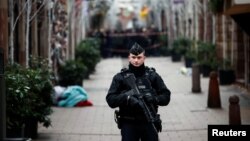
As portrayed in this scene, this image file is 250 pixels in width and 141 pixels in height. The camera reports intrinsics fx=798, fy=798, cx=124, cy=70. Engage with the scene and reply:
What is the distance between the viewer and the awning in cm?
1991

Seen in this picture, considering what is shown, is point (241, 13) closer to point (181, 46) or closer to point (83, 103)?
point (83, 103)

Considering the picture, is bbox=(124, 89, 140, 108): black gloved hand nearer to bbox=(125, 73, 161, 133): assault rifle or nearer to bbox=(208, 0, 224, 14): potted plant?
bbox=(125, 73, 161, 133): assault rifle

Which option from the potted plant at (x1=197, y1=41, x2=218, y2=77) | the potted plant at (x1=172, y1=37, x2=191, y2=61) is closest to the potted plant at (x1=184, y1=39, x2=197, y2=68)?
the potted plant at (x1=172, y1=37, x2=191, y2=61)

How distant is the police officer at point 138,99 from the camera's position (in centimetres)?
973

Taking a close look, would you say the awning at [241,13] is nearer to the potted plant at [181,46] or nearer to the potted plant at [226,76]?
the potted plant at [226,76]

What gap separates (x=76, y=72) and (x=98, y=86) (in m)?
3.70

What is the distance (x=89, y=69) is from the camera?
3628cm

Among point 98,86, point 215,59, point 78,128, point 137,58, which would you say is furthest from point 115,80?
point 215,59

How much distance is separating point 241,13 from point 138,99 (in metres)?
11.9

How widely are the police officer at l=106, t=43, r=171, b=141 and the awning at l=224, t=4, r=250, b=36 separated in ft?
32.9

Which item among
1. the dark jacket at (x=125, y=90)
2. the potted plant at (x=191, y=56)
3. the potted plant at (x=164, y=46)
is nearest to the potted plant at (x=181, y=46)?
the potted plant at (x=191, y=56)

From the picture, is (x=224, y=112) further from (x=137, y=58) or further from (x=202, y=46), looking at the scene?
(x=202, y=46)

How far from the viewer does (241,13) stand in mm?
21031

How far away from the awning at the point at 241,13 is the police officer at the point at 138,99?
10.0m
